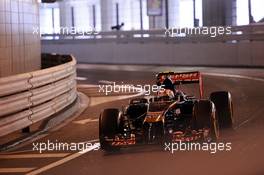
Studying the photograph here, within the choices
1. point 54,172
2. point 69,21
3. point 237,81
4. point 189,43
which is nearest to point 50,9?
point 69,21

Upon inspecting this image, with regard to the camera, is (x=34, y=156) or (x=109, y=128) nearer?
(x=109, y=128)

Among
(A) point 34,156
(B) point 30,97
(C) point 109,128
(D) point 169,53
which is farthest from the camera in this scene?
(D) point 169,53

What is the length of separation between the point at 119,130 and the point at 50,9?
35.8 meters

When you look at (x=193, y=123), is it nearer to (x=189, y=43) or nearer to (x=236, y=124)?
(x=236, y=124)

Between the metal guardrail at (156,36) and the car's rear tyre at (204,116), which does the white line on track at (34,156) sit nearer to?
the car's rear tyre at (204,116)

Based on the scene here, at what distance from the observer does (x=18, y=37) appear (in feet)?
49.5

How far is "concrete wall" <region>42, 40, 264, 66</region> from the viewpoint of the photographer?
2483 centimetres

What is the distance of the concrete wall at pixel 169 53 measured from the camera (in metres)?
24.8

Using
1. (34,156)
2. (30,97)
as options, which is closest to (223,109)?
(34,156)

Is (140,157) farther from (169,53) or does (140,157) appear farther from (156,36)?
(156,36)

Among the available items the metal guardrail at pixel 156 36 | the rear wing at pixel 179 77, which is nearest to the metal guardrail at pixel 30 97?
the rear wing at pixel 179 77

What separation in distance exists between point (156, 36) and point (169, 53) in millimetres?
1498

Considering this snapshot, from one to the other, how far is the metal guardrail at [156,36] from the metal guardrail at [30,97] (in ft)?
42.7

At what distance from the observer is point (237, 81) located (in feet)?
63.3
